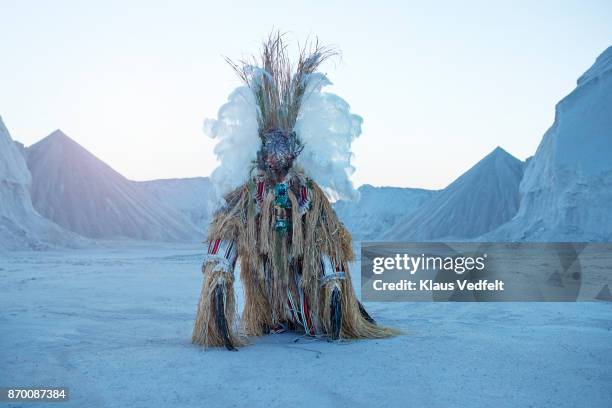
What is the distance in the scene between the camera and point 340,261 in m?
4.20

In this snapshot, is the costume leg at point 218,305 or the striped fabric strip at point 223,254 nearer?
the costume leg at point 218,305

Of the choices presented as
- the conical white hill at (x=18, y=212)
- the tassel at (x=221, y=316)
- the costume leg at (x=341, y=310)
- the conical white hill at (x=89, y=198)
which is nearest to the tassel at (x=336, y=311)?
the costume leg at (x=341, y=310)

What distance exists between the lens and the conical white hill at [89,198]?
42.9 metres

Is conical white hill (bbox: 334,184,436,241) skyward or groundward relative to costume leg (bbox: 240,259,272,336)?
skyward

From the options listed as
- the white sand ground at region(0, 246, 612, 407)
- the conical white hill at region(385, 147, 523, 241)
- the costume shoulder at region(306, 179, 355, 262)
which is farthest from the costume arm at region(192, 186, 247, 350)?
the conical white hill at region(385, 147, 523, 241)

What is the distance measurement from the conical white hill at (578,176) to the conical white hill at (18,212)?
2270cm

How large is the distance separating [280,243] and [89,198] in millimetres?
44152

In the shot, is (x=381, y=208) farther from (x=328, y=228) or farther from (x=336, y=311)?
(x=336, y=311)

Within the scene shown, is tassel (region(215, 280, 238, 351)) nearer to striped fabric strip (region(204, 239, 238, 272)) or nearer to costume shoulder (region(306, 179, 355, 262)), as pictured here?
striped fabric strip (region(204, 239, 238, 272))

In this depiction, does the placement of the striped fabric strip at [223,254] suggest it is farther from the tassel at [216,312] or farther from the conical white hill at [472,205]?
the conical white hill at [472,205]

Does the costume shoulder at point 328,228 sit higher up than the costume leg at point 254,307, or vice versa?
the costume shoulder at point 328,228

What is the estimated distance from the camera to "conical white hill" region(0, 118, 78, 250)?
2519 centimetres

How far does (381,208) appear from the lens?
76250mm

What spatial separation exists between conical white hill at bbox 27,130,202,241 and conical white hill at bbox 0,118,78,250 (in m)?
11.0
